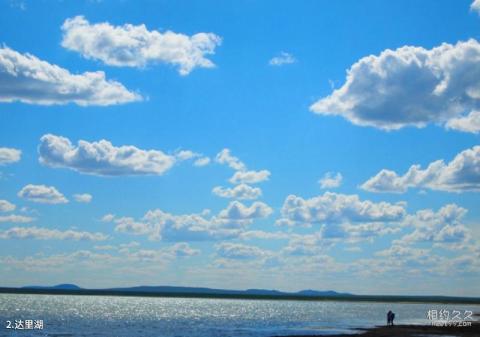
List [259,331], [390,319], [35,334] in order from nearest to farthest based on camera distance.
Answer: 1. [35,334]
2. [259,331]
3. [390,319]

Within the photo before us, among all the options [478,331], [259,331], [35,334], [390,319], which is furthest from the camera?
[390,319]

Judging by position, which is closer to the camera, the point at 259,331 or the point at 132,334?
the point at 132,334

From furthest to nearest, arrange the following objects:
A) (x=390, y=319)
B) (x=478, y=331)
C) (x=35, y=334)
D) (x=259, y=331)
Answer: (x=390, y=319), (x=259, y=331), (x=478, y=331), (x=35, y=334)

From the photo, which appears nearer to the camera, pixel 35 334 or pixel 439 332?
pixel 35 334

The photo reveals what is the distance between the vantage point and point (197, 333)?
285 feet

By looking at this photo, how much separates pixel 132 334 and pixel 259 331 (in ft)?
58.5

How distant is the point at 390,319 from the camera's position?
325 ft

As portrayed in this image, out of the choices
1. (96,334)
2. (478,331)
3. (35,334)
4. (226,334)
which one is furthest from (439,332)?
(35,334)

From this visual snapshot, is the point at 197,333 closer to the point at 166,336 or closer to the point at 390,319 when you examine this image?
the point at 166,336

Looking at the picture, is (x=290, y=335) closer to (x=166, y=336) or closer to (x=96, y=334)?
(x=166, y=336)

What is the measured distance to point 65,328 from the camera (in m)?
92.2

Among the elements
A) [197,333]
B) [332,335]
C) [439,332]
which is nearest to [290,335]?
[332,335]

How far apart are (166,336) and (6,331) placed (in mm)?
19175

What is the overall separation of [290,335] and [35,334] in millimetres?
30047
